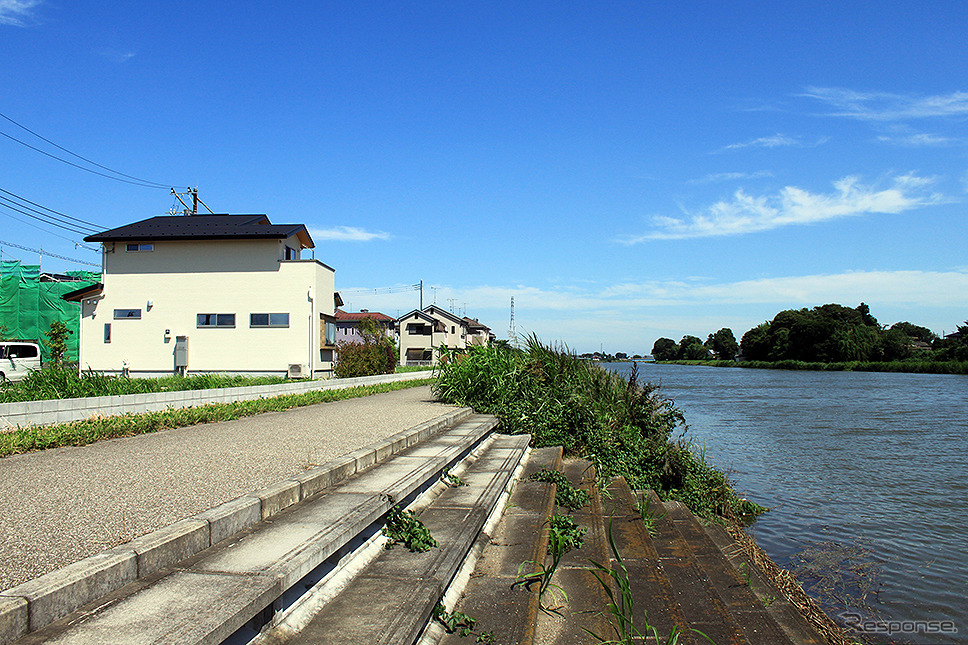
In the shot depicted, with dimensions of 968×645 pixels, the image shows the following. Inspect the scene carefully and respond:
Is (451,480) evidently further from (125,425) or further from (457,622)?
(125,425)

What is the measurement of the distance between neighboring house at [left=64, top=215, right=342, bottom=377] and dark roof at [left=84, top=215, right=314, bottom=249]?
64 millimetres

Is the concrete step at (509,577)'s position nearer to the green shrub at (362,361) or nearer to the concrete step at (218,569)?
the concrete step at (218,569)

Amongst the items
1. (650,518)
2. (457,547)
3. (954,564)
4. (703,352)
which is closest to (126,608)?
(457,547)

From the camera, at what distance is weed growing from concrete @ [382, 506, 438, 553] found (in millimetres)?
3521

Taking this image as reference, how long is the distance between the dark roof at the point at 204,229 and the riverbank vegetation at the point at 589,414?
45.9ft

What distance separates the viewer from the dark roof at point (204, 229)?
23.5m

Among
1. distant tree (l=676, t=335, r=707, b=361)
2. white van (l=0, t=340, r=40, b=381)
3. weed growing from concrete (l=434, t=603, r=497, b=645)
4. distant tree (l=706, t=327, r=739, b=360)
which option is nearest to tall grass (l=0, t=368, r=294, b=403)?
weed growing from concrete (l=434, t=603, r=497, b=645)

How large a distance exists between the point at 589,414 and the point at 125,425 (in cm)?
628

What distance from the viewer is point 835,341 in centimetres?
6644

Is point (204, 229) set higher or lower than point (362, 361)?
higher

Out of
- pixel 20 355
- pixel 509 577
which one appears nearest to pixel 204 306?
pixel 20 355

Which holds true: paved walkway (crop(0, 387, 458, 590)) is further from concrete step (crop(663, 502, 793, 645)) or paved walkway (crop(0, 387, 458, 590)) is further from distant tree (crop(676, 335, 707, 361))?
distant tree (crop(676, 335, 707, 361))

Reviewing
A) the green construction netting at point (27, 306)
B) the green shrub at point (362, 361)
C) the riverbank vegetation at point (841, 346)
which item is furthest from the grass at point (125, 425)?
the riverbank vegetation at point (841, 346)

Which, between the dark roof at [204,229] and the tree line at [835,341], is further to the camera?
the tree line at [835,341]
